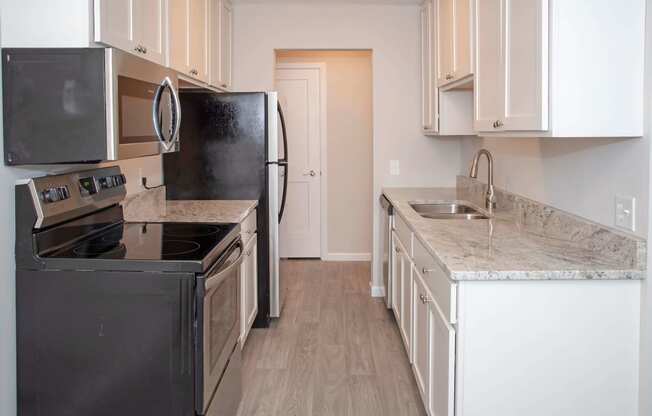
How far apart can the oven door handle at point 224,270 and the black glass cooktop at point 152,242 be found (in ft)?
0.27

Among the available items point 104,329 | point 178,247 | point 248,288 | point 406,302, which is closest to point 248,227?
point 248,288

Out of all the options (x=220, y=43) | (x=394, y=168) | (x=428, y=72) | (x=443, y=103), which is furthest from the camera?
(x=394, y=168)

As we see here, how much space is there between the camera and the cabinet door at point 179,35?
3.12 m

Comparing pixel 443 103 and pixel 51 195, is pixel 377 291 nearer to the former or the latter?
pixel 443 103

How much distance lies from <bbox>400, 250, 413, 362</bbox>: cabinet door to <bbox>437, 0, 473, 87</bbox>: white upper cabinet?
106 centimetres

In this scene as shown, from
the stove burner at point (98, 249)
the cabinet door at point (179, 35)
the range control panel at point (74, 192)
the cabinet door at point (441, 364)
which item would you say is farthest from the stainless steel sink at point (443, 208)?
the stove burner at point (98, 249)

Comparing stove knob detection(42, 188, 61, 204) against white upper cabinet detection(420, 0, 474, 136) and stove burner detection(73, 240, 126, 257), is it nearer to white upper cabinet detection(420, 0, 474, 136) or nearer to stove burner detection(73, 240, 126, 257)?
stove burner detection(73, 240, 126, 257)

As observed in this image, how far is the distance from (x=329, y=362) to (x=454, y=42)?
198 cm

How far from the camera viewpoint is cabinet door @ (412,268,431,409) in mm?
2521

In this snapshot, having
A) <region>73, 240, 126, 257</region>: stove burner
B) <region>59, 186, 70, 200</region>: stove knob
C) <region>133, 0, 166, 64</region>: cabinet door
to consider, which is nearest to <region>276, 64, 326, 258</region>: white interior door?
<region>133, 0, 166, 64</region>: cabinet door

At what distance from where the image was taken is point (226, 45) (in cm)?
461

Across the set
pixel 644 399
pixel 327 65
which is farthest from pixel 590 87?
pixel 327 65

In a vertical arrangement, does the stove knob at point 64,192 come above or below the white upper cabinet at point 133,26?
below

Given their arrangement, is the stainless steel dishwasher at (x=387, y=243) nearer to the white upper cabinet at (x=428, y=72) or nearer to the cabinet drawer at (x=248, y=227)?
the white upper cabinet at (x=428, y=72)
